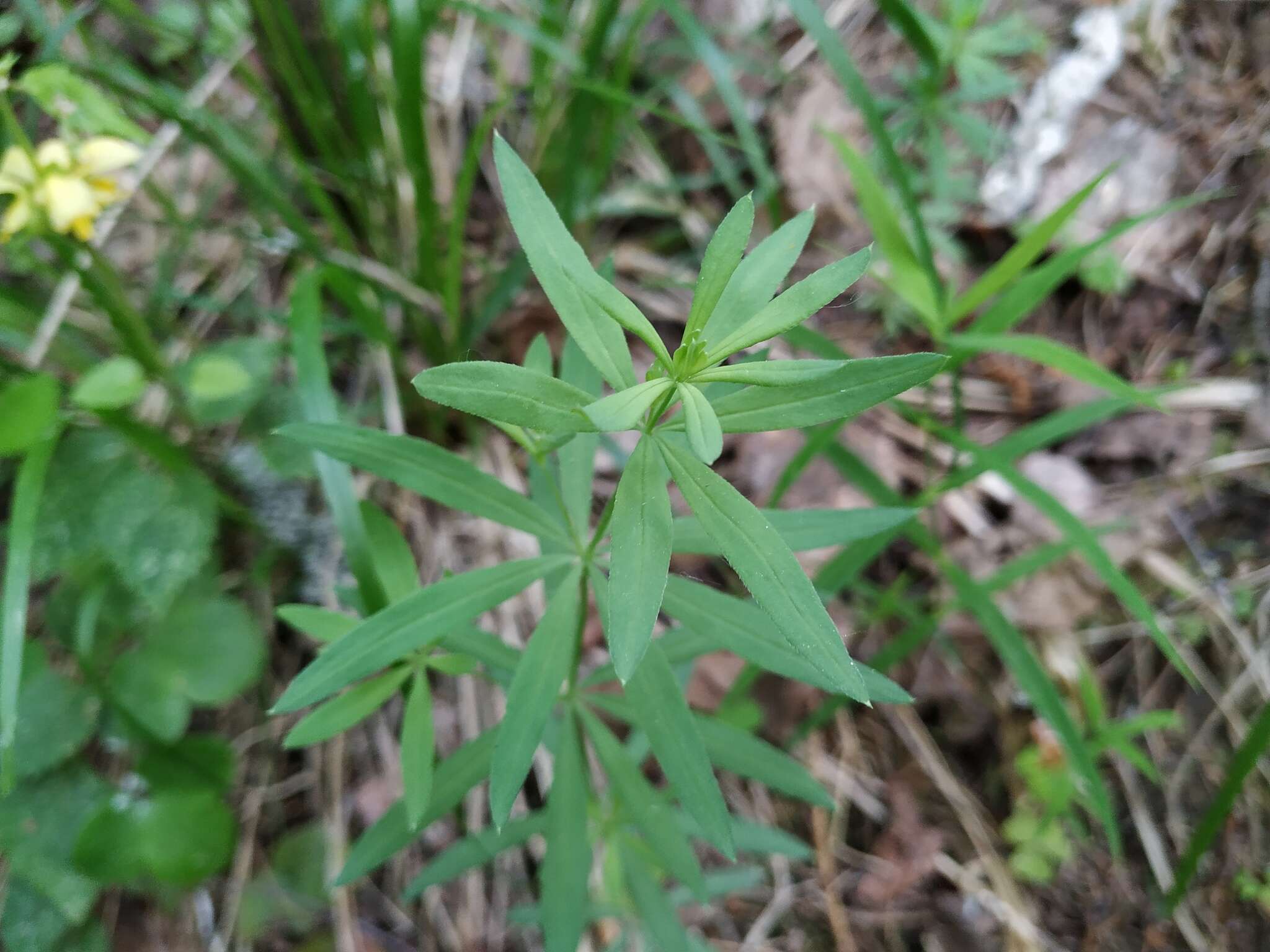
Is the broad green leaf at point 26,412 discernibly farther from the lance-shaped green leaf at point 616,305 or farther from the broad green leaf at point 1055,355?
the broad green leaf at point 1055,355

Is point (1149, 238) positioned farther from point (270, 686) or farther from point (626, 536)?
point (270, 686)

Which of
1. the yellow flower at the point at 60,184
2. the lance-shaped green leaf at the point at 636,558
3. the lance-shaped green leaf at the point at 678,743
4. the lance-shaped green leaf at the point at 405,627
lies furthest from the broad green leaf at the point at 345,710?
the yellow flower at the point at 60,184

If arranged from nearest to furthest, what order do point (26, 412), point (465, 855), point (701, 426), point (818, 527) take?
point (701, 426), point (818, 527), point (465, 855), point (26, 412)

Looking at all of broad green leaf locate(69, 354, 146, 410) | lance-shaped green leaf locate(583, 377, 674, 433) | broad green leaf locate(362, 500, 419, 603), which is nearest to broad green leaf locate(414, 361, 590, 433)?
lance-shaped green leaf locate(583, 377, 674, 433)

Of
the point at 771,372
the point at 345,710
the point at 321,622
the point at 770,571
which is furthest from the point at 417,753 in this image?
the point at 771,372

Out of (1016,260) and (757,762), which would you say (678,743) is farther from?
(1016,260)

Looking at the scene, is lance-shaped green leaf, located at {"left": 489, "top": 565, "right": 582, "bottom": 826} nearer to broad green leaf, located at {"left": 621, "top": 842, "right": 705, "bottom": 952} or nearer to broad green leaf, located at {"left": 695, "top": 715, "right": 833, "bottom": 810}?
broad green leaf, located at {"left": 695, "top": 715, "right": 833, "bottom": 810}
